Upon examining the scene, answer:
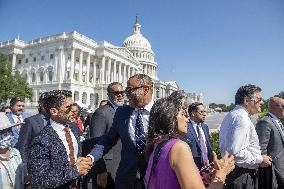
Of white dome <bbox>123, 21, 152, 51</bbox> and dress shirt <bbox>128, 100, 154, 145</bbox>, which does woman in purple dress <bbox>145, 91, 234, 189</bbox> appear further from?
white dome <bbox>123, 21, 152, 51</bbox>

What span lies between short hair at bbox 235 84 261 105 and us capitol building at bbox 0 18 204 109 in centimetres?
6024

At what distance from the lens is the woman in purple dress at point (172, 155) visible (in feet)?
8.07

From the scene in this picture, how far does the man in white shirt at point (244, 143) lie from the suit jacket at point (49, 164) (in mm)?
2486

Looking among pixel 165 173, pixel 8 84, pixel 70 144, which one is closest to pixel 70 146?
pixel 70 144

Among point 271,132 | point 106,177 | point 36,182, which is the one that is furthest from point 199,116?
point 36,182

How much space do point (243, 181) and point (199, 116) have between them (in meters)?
2.68

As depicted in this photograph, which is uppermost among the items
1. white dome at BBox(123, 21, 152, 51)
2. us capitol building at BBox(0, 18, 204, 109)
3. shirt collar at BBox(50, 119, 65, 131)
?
white dome at BBox(123, 21, 152, 51)

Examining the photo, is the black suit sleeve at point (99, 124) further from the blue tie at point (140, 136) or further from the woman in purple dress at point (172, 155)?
the woman in purple dress at point (172, 155)

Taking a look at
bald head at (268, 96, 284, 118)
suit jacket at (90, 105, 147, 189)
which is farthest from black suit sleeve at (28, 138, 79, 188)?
bald head at (268, 96, 284, 118)

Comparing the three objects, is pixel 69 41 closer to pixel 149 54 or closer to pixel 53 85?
pixel 53 85

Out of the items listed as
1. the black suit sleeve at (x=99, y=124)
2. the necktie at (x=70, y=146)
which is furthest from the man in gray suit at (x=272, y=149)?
the necktie at (x=70, y=146)

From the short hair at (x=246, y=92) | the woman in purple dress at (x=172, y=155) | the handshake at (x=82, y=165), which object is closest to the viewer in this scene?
the woman in purple dress at (x=172, y=155)

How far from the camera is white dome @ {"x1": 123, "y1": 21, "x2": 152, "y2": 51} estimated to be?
118556 mm

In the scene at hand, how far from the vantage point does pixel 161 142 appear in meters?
2.75
